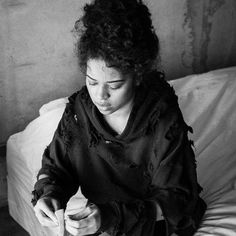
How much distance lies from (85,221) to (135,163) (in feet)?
1.06

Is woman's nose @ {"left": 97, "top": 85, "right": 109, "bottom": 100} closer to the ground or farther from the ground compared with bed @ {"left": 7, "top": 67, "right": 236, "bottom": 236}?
farther from the ground

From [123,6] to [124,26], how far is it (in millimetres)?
56

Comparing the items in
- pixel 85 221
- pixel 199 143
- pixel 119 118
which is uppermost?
pixel 119 118

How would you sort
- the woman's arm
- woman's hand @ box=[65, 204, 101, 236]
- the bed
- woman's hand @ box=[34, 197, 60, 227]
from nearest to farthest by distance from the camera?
woman's hand @ box=[65, 204, 101, 236], woman's hand @ box=[34, 197, 60, 227], the woman's arm, the bed

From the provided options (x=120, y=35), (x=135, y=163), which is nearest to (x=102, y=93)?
(x=120, y=35)

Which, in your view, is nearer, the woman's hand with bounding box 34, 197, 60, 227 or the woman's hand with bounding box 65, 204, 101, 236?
the woman's hand with bounding box 65, 204, 101, 236

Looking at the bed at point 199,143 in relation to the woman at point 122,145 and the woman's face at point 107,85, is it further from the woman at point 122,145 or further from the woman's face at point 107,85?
the woman's face at point 107,85

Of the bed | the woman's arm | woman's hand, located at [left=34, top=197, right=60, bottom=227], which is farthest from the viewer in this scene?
the bed

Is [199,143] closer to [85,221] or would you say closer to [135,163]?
[135,163]

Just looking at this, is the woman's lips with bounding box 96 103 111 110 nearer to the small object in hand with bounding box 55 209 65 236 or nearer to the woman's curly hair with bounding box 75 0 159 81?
the woman's curly hair with bounding box 75 0 159 81

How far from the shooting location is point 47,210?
3.88ft

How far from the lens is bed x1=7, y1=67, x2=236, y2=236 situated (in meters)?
1.70

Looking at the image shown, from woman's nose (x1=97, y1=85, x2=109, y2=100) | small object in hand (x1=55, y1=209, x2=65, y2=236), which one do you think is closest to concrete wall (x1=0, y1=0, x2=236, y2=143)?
woman's nose (x1=97, y1=85, x2=109, y2=100)

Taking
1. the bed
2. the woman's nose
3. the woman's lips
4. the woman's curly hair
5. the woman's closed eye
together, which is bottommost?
the bed
